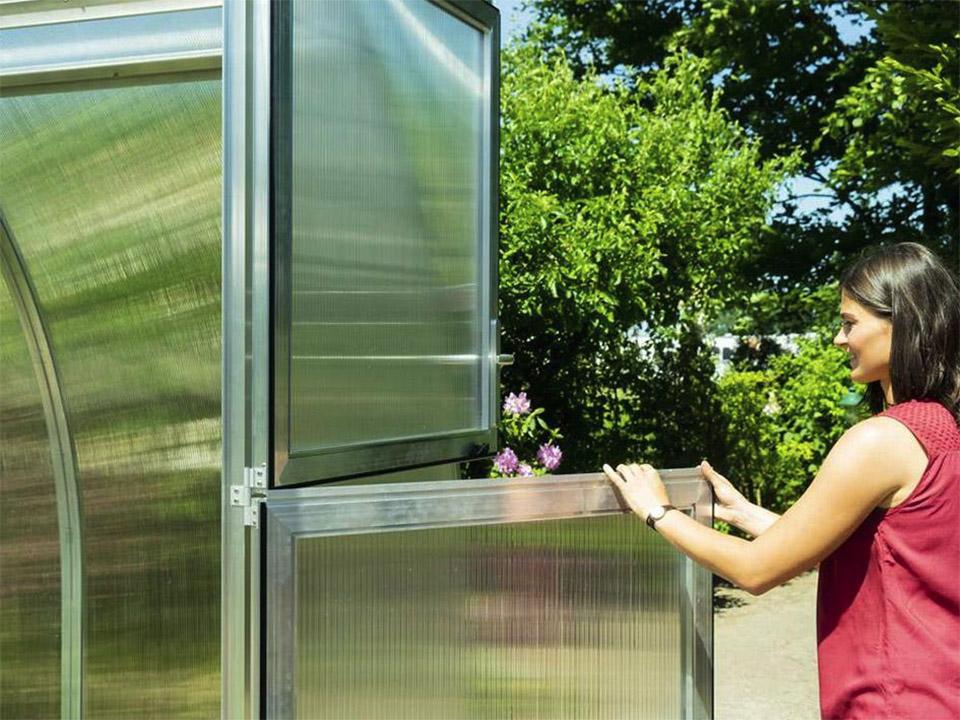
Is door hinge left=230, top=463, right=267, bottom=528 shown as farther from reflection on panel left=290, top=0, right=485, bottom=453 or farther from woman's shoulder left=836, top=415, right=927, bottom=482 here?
woman's shoulder left=836, top=415, right=927, bottom=482

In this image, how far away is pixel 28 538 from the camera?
2.86 meters

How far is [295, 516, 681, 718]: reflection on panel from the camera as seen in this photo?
1.98m

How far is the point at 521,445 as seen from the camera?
6.67 m

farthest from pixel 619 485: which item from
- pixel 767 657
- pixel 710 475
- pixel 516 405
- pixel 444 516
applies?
pixel 767 657

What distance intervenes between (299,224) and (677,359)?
7004 mm

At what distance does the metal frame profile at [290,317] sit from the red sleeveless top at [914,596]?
979 mm

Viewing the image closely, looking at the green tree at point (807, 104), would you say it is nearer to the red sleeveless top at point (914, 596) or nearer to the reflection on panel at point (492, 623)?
the reflection on panel at point (492, 623)

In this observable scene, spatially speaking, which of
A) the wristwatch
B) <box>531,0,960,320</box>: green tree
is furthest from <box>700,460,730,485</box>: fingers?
<box>531,0,960,320</box>: green tree

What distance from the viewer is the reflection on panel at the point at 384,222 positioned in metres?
2.18

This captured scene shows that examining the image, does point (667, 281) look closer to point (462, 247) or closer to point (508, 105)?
point (508, 105)

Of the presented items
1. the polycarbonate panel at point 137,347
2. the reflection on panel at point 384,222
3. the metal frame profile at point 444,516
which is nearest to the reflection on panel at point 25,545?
the polycarbonate panel at point 137,347

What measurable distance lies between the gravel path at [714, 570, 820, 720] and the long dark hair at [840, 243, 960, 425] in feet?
12.5

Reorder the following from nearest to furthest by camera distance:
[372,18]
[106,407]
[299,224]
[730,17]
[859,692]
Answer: [859,692], [299,224], [372,18], [106,407], [730,17]

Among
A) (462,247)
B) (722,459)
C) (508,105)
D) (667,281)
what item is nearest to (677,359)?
(722,459)
